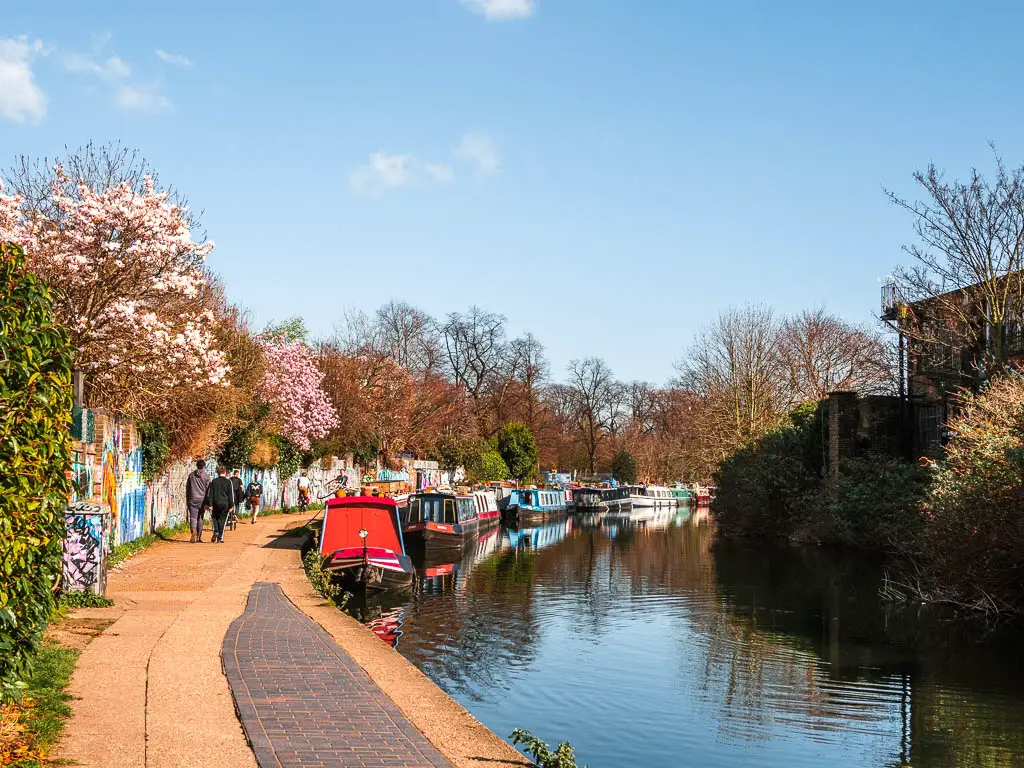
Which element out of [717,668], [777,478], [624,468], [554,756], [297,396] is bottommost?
[717,668]

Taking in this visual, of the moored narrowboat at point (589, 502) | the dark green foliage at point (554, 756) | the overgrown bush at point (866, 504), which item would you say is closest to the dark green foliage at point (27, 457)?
the dark green foliage at point (554, 756)

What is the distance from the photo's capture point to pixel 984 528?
16438mm

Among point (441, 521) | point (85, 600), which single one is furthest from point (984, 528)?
point (441, 521)

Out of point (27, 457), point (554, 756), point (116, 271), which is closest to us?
point (27, 457)

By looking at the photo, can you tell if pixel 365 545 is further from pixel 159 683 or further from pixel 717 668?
pixel 159 683

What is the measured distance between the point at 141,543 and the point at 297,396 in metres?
20.7

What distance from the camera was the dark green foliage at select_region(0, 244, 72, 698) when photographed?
556cm

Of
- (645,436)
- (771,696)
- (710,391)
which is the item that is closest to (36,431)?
(771,696)

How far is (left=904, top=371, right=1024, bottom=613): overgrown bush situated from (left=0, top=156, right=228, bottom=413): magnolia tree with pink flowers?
14707 mm

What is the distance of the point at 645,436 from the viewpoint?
10150 centimetres

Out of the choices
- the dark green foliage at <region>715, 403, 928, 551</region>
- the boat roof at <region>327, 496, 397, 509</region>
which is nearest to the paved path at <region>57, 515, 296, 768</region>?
the boat roof at <region>327, 496, 397, 509</region>

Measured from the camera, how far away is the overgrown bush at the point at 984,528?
16.1 metres

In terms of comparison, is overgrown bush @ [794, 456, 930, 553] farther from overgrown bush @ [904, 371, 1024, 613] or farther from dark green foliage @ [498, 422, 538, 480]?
dark green foliage @ [498, 422, 538, 480]

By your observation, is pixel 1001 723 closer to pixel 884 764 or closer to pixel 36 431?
pixel 884 764
